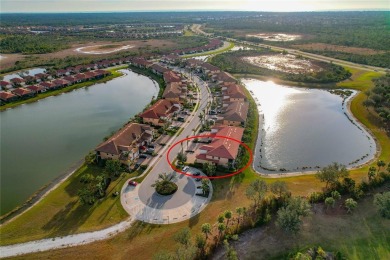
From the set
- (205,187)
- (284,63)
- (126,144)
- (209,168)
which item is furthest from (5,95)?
(284,63)

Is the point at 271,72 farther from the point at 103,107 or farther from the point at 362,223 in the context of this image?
the point at 362,223

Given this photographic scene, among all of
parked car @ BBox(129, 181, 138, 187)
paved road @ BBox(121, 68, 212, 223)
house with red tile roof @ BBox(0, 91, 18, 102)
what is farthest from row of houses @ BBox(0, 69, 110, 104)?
parked car @ BBox(129, 181, 138, 187)

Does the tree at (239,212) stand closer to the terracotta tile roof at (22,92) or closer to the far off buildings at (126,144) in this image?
the far off buildings at (126,144)

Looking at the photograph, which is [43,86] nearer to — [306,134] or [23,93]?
[23,93]

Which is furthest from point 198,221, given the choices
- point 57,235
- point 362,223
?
point 362,223

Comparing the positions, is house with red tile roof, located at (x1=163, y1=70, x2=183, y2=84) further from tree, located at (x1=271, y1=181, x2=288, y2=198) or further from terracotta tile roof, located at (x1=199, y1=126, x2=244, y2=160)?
tree, located at (x1=271, y1=181, x2=288, y2=198)
